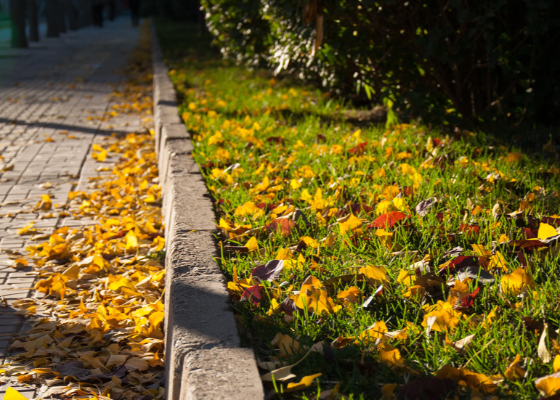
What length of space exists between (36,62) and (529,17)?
45.6ft

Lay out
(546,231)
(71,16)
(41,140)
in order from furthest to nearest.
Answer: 1. (71,16)
2. (41,140)
3. (546,231)

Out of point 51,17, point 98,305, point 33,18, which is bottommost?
point 98,305

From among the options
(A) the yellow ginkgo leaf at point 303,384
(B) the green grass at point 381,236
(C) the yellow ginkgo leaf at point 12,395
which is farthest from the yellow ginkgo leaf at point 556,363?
(C) the yellow ginkgo leaf at point 12,395

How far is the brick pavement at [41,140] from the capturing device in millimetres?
3185

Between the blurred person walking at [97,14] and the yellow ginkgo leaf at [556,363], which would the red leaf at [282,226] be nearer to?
the yellow ginkgo leaf at [556,363]

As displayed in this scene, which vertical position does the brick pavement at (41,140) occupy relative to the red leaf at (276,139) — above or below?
below

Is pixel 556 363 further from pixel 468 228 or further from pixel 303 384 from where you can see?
pixel 468 228

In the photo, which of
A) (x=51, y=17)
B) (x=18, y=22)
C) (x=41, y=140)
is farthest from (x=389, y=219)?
(x=51, y=17)

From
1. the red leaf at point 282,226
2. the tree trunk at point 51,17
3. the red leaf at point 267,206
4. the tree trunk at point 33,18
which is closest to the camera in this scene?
the red leaf at point 282,226

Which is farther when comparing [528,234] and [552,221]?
[552,221]

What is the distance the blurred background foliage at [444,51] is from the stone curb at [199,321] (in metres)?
2.37

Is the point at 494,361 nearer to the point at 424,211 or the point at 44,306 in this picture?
the point at 424,211

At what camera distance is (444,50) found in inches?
180

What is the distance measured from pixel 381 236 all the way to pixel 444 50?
2.59 m
